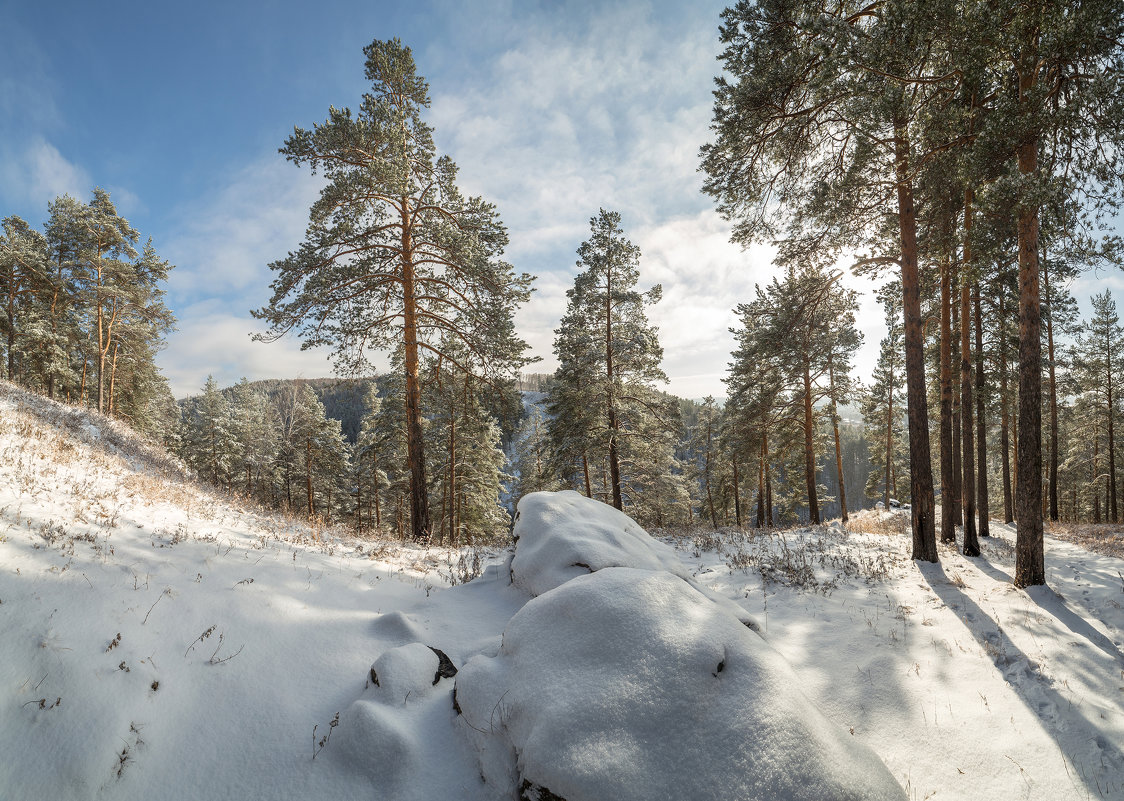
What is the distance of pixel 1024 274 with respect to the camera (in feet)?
24.0

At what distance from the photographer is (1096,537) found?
49.4ft

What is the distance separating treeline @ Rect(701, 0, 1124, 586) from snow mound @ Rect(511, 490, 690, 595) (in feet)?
21.6

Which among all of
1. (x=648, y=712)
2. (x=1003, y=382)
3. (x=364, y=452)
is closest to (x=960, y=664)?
(x=648, y=712)

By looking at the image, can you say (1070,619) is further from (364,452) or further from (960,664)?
(364,452)

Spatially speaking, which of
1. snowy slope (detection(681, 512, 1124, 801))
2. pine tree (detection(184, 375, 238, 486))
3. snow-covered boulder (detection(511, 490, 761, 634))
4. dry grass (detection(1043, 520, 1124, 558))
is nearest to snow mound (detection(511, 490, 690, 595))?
snow-covered boulder (detection(511, 490, 761, 634))

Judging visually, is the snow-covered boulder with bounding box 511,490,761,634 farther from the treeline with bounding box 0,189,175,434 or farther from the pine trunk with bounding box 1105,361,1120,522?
the pine trunk with bounding box 1105,361,1120,522

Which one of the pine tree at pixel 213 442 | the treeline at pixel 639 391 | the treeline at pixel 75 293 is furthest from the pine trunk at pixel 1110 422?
the pine tree at pixel 213 442

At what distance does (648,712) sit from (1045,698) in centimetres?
428

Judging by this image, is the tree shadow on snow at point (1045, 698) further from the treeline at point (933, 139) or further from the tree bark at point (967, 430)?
the tree bark at point (967, 430)

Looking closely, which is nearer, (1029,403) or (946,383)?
(1029,403)

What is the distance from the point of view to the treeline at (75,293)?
22.0m

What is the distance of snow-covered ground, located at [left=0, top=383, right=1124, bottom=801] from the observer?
2406 millimetres

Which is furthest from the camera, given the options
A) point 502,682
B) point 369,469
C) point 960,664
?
point 369,469

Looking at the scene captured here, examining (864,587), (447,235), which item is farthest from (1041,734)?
(447,235)
